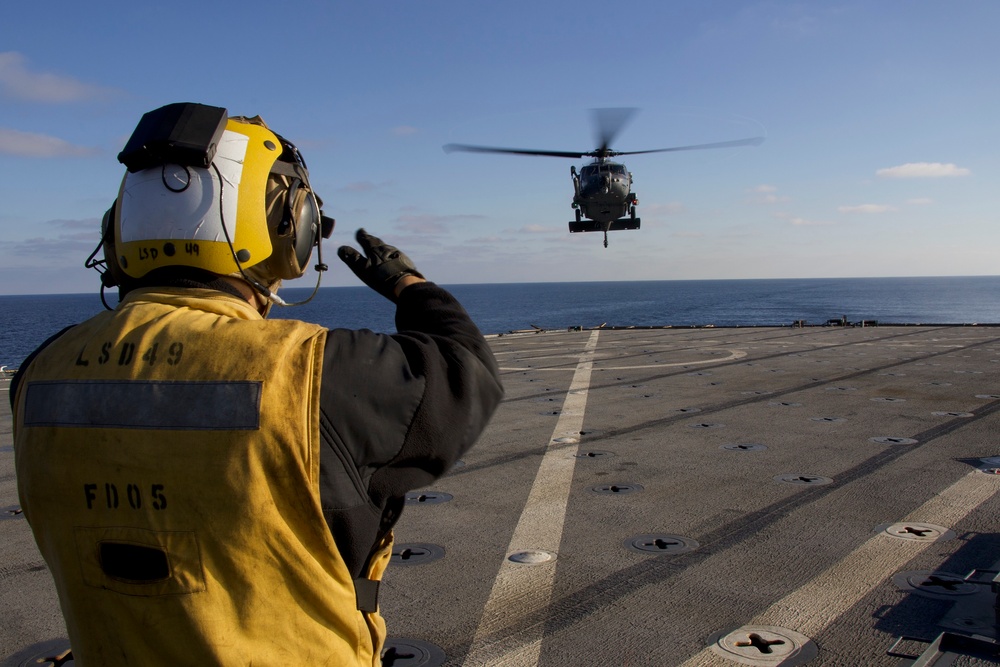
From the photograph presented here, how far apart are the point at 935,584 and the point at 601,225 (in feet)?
91.1

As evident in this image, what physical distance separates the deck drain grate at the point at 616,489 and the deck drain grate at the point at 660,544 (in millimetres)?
1030

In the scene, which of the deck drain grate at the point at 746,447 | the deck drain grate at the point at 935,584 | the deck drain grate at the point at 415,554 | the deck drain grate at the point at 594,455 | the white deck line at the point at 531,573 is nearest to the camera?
the white deck line at the point at 531,573

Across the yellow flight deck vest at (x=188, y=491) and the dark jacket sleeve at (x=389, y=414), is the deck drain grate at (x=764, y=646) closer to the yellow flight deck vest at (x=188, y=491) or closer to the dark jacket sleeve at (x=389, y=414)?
the dark jacket sleeve at (x=389, y=414)

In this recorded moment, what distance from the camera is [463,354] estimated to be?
182 centimetres

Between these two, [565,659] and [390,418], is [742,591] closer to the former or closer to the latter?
[565,659]

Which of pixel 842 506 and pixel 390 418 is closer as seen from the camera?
pixel 390 418

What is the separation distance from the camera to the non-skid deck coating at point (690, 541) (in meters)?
3.50

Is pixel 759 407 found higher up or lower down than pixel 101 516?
lower down

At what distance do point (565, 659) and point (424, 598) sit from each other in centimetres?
98

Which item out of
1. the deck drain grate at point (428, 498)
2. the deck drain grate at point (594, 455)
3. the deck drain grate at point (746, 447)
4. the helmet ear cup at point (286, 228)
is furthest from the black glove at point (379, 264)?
the deck drain grate at point (746, 447)

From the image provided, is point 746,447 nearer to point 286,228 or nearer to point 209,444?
point 286,228

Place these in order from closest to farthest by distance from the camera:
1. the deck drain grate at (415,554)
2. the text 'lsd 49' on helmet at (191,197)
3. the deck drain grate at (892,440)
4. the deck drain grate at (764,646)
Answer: the text 'lsd 49' on helmet at (191,197), the deck drain grate at (764,646), the deck drain grate at (415,554), the deck drain grate at (892,440)

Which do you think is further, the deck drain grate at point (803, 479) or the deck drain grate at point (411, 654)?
the deck drain grate at point (803, 479)

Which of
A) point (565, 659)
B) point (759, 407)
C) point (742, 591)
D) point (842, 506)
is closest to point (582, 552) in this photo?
point (742, 591)
